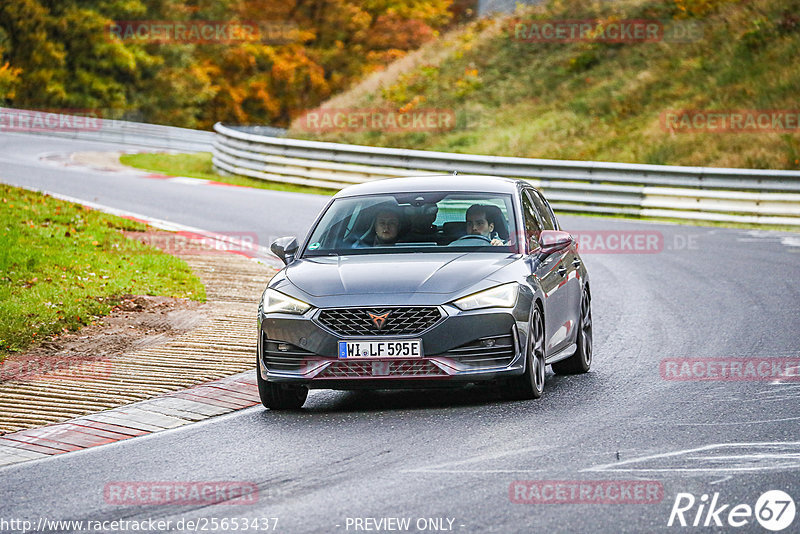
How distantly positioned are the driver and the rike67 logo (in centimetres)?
378

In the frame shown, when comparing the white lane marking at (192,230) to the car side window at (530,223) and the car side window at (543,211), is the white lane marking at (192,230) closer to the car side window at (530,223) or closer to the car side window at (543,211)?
the car side window at (543,211)

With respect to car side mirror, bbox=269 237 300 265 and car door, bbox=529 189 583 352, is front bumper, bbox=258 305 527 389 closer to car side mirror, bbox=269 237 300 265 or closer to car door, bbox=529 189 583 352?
car side mirror, bbox=269 237 300 265

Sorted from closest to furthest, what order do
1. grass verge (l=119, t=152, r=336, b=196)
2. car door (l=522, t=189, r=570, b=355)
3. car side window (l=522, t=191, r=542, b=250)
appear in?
car door (l=522, t=189, r=570, b=355)
car side window (l=522, t=191, r=542, b=250)
grass verge (l=119, t=152, r=336, b=196)

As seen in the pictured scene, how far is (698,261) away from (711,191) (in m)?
6.58

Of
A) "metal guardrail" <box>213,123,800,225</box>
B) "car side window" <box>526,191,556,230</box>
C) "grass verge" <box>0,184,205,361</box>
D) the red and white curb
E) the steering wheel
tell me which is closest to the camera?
the red and white curb

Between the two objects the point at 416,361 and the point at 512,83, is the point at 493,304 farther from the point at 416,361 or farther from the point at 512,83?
the point at 512,83

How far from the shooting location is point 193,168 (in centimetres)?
3681

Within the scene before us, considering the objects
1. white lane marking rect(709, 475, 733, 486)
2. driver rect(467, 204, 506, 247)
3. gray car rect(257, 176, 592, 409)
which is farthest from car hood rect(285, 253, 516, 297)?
white lane marking rect(709, 475, 733, 486)

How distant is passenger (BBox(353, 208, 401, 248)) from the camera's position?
9844 millimetres

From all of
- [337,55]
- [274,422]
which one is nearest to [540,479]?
[274,422]

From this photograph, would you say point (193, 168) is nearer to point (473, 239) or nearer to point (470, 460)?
point (473, 239)

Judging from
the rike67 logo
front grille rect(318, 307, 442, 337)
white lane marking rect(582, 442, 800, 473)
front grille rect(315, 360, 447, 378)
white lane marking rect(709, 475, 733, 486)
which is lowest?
white lane marking rect(582, 442, 800, 473)

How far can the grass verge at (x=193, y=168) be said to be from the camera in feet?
101

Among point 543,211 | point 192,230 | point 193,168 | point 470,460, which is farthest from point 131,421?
point 193,168
